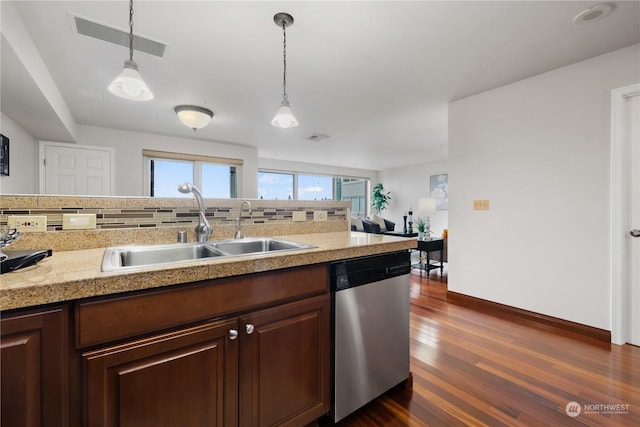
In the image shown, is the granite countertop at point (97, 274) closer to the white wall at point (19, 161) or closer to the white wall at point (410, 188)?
the white wall at point (19, 161)

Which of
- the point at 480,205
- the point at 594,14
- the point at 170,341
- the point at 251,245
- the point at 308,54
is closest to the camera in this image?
the point at 170,341

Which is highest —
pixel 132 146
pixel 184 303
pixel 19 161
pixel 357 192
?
pixel 132 146

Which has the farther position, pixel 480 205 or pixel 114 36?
pixel 480 205

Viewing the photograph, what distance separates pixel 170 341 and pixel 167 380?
13 cm

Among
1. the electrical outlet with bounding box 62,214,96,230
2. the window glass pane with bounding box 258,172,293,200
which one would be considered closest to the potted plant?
A: the window glass pane with bounding box 258,172,293,200

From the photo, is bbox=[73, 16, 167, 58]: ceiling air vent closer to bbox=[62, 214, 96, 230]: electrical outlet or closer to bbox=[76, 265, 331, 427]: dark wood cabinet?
bbox=[62, 214, 96, 230]: electrical outlet

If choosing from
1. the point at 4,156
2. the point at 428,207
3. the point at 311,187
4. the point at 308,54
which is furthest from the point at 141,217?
the point at 311,187

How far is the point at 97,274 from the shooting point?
2.58 ft

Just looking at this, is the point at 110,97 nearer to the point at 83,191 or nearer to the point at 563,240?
the point at 83,191

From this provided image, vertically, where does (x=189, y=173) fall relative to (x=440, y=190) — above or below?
above

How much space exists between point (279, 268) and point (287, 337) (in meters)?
0.30

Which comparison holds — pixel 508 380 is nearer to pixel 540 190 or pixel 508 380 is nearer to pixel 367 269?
pixel 367 269

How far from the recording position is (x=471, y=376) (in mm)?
1729

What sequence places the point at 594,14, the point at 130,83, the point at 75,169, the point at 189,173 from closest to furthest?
the point at 130,83
the point at 594,14
the point at 75,169
the point at 189,173
